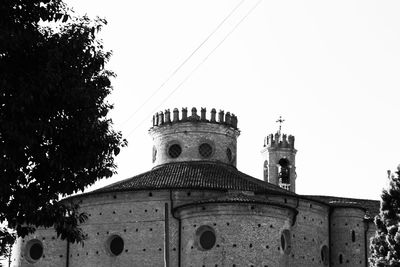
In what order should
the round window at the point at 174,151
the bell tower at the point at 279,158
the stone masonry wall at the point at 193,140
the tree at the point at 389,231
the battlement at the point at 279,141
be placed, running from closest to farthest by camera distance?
1. the tree at the point at 389,231
2. the stone masonry wall at the point at 193,140
3. the round window at the point at 174,151
4. the bell tower at the point at 279,158
5. the battlement at the point at 279,141

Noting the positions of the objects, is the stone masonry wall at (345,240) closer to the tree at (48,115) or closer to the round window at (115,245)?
the round window at (115,245)

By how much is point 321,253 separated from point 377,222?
13.2m

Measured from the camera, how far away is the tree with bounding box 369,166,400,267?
29.0 meters

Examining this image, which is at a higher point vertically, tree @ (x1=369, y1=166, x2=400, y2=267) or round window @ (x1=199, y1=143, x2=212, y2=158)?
round window @ (x1=199, y1=143, x2=212, y2=158)

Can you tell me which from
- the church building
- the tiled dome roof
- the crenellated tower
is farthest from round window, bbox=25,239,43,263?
the crenellated tower

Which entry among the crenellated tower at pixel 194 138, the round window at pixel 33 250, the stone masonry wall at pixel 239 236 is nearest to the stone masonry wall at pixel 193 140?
the crenellated tower at pixel 194 138

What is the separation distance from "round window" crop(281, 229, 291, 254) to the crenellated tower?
25.5 ft

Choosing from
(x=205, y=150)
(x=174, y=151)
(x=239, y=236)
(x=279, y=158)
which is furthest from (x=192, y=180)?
(x=279, y=158)

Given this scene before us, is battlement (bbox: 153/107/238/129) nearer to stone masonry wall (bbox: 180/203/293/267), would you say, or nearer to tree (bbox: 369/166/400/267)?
stone masonry wall (bbox: 180/203/293/267)

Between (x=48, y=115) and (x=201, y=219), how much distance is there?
963 inches

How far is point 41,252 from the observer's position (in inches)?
1709

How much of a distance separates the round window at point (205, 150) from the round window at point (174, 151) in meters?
1.18

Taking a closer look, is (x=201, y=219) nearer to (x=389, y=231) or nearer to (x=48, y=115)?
(x=389, y=231)

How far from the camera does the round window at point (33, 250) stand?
43.4m
